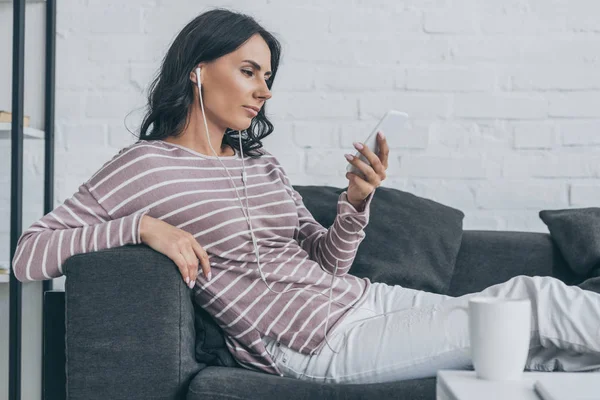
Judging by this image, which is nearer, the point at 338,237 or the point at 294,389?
the point at 294,389

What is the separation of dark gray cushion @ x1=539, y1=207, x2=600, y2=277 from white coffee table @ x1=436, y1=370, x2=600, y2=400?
3.51 feet

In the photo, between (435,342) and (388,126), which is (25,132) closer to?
(388,126)

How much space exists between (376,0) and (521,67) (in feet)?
1.61

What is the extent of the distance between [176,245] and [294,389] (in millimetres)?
315

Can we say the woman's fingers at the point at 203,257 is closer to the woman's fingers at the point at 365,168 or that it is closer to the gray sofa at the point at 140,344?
the gray sofa at the point at 140,344

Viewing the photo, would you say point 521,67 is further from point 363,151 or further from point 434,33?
point 363,151

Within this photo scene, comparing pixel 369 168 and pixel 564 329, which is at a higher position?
pixel 369 168

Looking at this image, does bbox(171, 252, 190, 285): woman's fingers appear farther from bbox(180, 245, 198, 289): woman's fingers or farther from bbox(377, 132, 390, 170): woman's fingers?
bbox(377, 132, 390, 170): woman's fingers

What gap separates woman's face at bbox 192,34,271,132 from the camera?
5.11 ft

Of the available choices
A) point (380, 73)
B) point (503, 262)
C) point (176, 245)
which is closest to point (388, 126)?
point (176, 245)

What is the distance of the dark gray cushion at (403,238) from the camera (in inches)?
73.2

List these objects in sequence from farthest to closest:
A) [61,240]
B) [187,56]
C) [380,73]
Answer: [380,73], [187,56], [61,240]

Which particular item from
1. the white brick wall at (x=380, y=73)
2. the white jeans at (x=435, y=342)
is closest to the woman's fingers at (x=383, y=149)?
the white jeans at (x=435, y=342)

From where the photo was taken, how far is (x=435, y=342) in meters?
1.29
